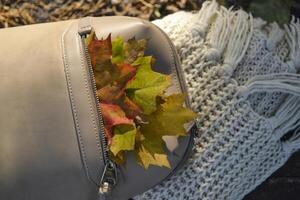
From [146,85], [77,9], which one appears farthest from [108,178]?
[77,9]

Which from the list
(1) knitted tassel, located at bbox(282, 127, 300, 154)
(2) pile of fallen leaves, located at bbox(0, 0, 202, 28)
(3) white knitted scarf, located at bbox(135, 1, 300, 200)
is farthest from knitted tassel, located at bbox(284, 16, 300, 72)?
(2) pile of fallen leaves, located at bbox(0, 0, 202, 28)

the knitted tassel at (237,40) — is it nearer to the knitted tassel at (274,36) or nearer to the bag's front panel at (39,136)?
the knitted tassel at (274,36)

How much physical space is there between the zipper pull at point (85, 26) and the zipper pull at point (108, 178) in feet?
0.69

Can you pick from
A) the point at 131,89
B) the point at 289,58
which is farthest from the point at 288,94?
the point at 131,89

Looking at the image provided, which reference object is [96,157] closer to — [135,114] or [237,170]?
[135,114]

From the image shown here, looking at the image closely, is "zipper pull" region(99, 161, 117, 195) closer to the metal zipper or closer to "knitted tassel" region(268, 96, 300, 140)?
the metal zipper

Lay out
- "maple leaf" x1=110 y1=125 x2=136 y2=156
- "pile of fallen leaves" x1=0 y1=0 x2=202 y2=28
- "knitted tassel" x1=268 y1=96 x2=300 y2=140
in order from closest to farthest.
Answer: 1. "maple leaf" x1=110 y1=125 x2=136 y2=156
2. "knitted tassel" x1=268 y1=96 x2=300 y2=140
3. "pile of fallen leaves" x1=0 y1=0 x2=202 y2=28

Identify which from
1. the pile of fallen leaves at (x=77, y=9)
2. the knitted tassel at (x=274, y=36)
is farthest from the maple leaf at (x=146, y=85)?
the pile of fallen leaves at (x=77, y=9)

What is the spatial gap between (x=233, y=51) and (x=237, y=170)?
0.65 ft

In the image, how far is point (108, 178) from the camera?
87 cm

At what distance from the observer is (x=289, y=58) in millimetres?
994

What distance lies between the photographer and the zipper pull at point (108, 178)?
865mm

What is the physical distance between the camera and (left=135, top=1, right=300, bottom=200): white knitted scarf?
941 mm

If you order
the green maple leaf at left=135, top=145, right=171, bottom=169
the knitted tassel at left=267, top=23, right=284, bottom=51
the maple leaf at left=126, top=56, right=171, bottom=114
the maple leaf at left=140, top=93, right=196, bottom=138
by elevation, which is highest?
the knitted tassel at left=267, top=23, right=284, bottom=51
